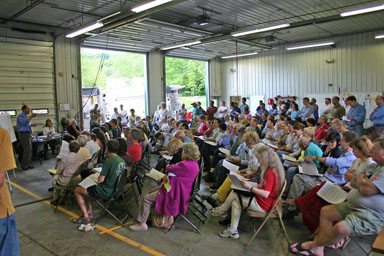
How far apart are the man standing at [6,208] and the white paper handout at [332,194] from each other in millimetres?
3056

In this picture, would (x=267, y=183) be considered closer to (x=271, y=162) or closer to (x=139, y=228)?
(x=271, y=162)

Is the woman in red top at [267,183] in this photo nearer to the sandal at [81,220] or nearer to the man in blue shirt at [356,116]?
the sandal at [81,220]

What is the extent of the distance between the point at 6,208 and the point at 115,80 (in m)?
22.4

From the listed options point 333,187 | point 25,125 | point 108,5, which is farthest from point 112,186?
point 108,5

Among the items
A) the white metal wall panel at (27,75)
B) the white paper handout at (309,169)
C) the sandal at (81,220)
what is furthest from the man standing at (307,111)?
the white metal wall panel at (27,75)

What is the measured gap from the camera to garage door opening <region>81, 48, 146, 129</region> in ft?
51.1

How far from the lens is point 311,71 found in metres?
14.6

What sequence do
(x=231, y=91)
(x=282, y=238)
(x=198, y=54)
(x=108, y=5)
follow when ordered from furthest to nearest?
(x=231, y=91) < (x=198, y=54) < (x=108, y=5) < (x=282, y=238)

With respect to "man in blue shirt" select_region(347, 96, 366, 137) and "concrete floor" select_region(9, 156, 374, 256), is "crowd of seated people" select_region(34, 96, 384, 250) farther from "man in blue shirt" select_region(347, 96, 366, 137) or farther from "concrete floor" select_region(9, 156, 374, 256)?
"man in blue shirt" select_region(347, 96, 366, 137)

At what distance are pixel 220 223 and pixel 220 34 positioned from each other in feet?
29.7

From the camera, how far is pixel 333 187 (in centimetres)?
341

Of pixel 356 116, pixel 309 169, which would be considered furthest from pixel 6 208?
pixel 356 116

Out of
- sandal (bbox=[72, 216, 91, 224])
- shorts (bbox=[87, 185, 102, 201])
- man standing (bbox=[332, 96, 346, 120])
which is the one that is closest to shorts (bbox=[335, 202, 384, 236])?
shorts (bbox=[87, 185, 102, 201])

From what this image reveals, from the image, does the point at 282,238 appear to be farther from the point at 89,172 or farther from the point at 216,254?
the point at 89,172
